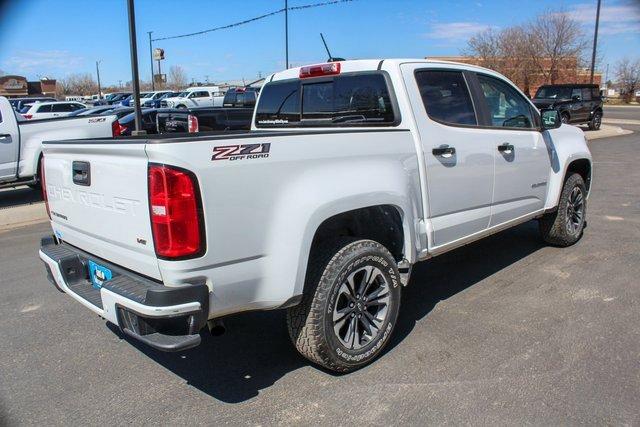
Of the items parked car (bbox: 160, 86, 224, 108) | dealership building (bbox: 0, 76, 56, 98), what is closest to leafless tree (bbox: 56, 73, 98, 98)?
dealership building (bbox: 0, 76, 56, 98)

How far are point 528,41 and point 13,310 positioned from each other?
1714 inches

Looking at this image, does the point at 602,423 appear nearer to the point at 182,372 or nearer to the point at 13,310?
the point at 182,372

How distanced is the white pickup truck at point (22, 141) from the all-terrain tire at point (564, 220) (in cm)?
834

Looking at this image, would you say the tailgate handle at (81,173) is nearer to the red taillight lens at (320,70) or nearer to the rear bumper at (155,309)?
the rear bumper at (155,309)

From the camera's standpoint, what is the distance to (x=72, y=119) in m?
10.3

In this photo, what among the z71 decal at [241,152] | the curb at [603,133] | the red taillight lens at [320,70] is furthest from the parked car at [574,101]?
the z71 decal at [241,152]

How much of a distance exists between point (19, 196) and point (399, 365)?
31.4 feet

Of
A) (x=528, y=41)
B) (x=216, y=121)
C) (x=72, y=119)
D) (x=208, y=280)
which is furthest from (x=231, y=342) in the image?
(x=528, y=41)

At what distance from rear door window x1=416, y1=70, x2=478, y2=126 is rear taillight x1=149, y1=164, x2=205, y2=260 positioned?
203cm

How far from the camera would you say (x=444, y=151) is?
152 inches

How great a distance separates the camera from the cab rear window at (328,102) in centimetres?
398

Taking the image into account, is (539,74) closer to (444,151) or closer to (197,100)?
(197,100)

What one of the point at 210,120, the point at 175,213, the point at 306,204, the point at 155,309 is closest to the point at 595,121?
the point at 210,120

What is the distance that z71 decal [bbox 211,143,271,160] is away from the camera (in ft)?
8.52
